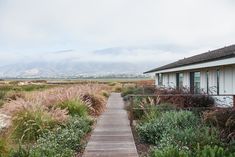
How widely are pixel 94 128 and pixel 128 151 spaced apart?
483 cm

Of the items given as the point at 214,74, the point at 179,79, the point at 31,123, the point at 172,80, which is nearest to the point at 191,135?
the point at 31,123

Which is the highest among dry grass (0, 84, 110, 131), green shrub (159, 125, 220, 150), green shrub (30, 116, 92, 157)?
dry grass (0, 84, 110, 131)

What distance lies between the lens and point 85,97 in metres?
21.5

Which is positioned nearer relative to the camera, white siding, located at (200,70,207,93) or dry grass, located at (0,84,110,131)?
dry grass, located at (0,84,110,131)

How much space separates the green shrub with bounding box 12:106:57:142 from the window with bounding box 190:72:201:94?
35.4ft

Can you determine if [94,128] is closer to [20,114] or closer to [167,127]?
[20,114]

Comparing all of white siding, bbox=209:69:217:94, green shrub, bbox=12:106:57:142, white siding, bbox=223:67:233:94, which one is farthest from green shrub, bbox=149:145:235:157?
white siding, bbox=209:69:217:94

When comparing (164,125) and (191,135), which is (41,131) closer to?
(164,125)

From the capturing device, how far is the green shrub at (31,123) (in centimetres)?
1232

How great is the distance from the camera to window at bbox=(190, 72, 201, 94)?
22030mm

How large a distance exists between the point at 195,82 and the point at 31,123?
12.5 meters

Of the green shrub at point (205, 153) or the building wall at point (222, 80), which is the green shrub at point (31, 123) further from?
the building wall at point (222, 80)

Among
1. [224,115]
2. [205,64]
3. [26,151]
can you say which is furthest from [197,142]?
[205,64]

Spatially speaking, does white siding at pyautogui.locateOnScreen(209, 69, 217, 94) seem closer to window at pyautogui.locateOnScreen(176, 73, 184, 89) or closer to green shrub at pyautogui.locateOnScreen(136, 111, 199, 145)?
green shrub at pyautogui.locateOnScreen(136, 111, 199, 145)
